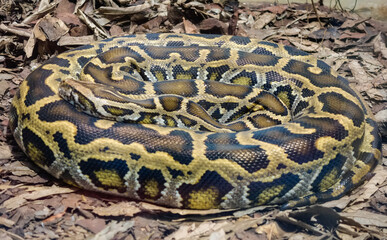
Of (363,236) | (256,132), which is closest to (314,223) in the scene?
(363,236)

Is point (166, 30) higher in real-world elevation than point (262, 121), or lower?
higher

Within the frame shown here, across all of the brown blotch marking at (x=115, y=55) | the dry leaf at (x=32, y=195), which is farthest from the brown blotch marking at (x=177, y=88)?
the dry leaf at (x=32, y=195)

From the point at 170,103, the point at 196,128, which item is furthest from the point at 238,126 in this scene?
the point at 170,103

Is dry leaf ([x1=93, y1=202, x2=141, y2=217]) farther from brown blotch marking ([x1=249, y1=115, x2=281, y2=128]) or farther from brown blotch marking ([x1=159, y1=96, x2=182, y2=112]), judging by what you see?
brown blotch marking ([x1=249, y1=115, x2=281, y2=128])

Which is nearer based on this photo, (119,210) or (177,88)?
(119,210)

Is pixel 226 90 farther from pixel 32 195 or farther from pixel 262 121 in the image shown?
pixel 32 195
